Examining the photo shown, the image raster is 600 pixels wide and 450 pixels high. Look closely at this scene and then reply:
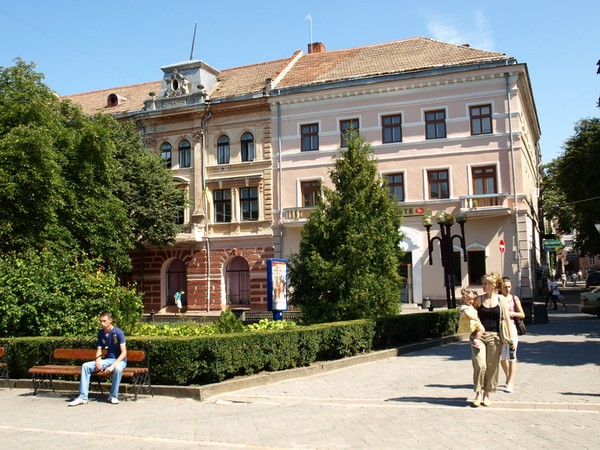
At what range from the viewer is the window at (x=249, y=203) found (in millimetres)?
34719

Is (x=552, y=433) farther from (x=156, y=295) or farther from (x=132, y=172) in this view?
(x=156, y=295)

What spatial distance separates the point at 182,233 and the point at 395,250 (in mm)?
18723

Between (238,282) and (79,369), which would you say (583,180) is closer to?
(238,282)

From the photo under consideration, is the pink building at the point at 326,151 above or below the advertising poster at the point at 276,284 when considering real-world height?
above

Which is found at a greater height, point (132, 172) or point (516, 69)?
point (516, 69)

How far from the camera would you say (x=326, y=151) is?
109 feet

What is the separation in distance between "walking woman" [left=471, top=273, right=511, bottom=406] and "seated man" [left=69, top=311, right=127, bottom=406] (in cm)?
575

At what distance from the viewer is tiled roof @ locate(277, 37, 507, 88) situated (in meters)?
31.9

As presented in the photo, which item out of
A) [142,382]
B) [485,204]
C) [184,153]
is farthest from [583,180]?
[142,382]

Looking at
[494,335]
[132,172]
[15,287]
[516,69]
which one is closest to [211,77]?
[132,172]

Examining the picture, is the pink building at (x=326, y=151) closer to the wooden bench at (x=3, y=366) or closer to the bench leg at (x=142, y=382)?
the wooden bench at (x=3, y=366)

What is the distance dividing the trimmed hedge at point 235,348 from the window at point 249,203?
1875 cm

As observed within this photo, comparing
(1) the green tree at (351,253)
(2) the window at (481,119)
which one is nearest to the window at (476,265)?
(2) the window at (481,119)

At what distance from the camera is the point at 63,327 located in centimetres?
1468
